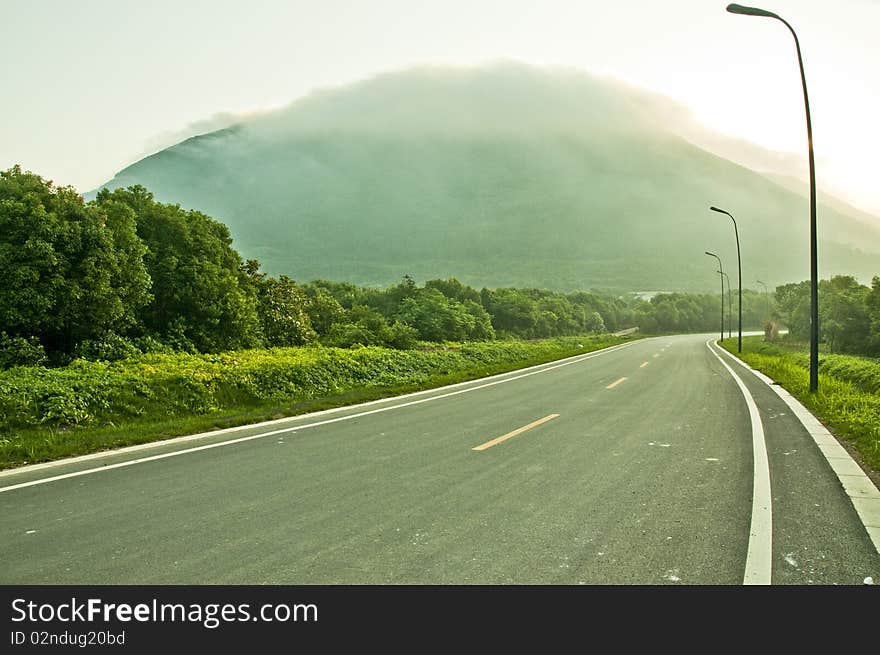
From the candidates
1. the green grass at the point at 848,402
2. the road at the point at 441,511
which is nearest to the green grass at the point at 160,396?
the road at the point at 441,511

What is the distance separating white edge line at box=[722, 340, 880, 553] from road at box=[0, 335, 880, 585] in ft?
0.36

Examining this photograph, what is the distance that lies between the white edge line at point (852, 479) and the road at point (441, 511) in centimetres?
11

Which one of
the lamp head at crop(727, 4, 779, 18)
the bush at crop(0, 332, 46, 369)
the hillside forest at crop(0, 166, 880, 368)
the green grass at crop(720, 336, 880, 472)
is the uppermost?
the lamp head at crop(727, 4, 779, 18)

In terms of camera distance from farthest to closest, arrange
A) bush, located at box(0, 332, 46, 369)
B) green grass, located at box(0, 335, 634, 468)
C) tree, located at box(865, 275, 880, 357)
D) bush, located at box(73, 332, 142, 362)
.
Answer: tree, located at box(865, 275, 880, 357)
bush, located at box(73, 332, 142, 362)
bush, located at box(0, 332, 46, 369)
green grass, located at box(0, 335, 634, 468)

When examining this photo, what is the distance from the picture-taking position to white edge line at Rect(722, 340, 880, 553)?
487 cm

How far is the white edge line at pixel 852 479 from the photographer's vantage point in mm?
4867

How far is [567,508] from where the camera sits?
5172 millimetres

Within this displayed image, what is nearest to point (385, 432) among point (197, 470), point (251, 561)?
point (197, 470)

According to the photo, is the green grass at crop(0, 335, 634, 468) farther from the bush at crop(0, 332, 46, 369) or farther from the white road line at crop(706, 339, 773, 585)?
the white road line at crop(706, 339, 773, 585)

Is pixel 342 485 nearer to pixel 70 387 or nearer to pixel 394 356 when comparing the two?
pixel 70 387

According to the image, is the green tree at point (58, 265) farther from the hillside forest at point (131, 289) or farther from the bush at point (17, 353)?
the bush at point (17, 353)

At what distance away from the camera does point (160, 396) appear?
11094mm

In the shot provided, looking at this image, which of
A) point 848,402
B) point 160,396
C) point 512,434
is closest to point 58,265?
point 160,396

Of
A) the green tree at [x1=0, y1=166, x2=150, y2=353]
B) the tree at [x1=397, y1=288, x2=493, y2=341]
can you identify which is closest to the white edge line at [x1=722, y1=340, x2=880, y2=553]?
the green tree at [x1=0, y1=166, x2=150, y2=353]
